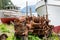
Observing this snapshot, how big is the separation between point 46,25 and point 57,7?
4014 mm

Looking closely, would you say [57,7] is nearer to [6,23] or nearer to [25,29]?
[6,23]

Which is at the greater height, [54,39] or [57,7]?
[57,7]

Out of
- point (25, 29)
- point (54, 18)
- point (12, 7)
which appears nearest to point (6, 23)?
point (25, 29)

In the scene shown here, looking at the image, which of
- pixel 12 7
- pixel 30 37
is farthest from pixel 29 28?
pixel 12 7

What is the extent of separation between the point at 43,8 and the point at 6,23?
3185 mm

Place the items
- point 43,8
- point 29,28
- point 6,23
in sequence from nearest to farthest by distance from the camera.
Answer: point 29,28 < point 6,23 < point 43,8

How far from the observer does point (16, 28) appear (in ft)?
16.8

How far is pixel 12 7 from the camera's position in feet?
72.8

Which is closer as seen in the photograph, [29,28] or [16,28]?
[16,28]

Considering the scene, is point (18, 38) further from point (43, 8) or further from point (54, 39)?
point (43, 8)

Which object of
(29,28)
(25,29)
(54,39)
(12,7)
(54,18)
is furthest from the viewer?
(12,7)

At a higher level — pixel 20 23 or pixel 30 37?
pixel 20 23

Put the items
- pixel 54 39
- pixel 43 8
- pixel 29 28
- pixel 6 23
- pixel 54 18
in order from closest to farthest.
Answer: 1. pixel 29 28
2. pixel 54 39
3. pixel 6 23
4. pixel 54 18
5. pixel 43 8

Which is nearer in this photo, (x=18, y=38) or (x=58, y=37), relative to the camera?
(x=18, y=38)
